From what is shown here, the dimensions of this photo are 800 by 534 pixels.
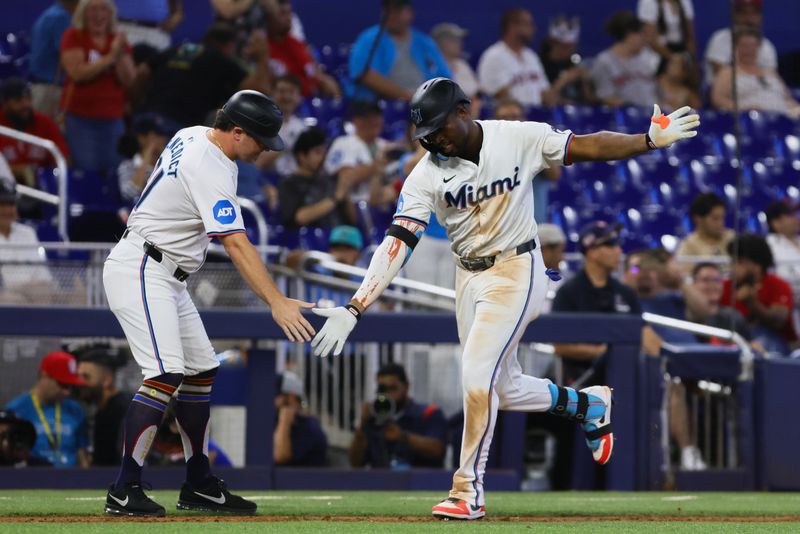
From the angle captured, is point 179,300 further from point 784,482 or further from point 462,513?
point 784,482

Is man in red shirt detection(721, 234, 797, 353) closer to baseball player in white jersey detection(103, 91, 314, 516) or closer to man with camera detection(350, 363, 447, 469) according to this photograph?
man with camera detection(350, 363, 447, 469)

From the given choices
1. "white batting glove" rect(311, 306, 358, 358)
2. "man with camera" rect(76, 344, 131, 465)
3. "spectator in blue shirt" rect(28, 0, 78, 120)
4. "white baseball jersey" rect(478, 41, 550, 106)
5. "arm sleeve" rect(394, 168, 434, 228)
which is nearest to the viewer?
"white batting glove" rect(311, 306, 358, 358)

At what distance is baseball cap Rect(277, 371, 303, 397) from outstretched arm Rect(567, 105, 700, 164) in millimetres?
3552

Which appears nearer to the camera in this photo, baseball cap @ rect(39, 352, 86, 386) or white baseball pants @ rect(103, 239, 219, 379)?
white baseball pants @ rect(103, 239, 219, 379)

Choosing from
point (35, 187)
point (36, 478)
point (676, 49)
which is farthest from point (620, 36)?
point (36, 478)

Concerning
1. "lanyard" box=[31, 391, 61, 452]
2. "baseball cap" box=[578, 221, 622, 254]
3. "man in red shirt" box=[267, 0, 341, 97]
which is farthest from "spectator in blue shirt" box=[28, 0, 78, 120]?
"baseball cap" box=[578, 221, 622, 254]

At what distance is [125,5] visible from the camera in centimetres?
1256

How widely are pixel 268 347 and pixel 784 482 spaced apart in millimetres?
3453

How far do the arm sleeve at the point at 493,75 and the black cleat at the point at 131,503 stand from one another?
903 centimetres

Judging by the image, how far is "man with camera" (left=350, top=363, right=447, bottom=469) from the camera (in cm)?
835

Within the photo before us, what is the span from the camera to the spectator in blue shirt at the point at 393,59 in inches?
495

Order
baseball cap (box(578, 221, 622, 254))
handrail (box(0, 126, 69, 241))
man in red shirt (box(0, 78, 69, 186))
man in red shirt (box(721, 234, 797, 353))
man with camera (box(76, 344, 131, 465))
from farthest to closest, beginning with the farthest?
man in red shirt (box(0, 78, 69, 186)) < man in red shirt (box(721, 234, 797, 353)) < handrail (box(0, 126, 69, 241)) < baseball cap (box(578, 221, 622, 254)) < man with camera (box(76, 344, 131, 465))

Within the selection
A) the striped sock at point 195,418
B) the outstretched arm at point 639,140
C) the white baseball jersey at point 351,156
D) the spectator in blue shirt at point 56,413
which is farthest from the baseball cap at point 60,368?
the white baseball jersey at point 351,156

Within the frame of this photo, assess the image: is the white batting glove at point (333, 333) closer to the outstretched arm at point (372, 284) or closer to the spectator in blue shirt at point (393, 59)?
the outstretched arm at point (372, 284)
